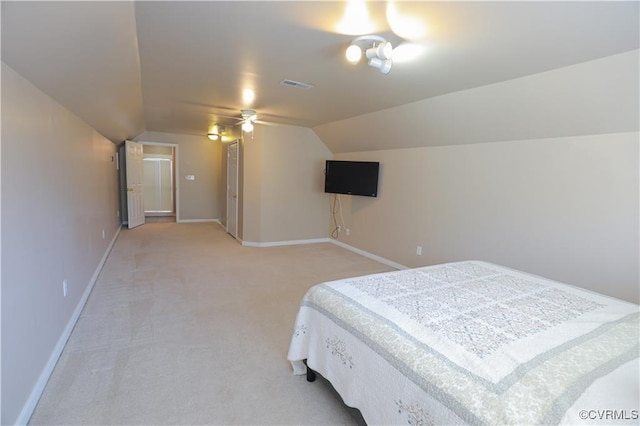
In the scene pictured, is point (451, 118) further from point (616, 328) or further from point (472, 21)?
point (616, 328)

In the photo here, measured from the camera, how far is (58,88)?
2209 millimetres

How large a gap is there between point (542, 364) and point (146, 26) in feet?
9.11

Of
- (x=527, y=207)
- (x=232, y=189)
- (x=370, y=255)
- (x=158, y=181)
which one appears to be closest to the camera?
(x=527, y=207)

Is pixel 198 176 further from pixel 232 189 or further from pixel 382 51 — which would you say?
pixel 382 51

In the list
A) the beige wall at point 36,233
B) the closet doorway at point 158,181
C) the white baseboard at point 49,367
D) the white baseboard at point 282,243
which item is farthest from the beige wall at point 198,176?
the white baseboard at point 49,367

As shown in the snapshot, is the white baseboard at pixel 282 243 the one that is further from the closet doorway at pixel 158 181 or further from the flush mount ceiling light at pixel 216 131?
the closet doorway at pixel 158 181

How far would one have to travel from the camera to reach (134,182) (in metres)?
6.91

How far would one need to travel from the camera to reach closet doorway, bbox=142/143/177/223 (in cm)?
921

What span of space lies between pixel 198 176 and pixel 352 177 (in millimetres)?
4567

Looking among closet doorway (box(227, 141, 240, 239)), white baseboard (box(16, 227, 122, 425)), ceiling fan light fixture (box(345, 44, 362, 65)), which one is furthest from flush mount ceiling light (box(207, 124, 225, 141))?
ceiling fan light fixture (box(345, 44, 362, 65))

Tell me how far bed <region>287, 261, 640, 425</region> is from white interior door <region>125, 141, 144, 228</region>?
6247 millimetres

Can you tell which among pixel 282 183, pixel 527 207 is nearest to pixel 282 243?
pixel 282 183

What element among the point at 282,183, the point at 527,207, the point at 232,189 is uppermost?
the point at 282,183

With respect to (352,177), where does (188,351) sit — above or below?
below
